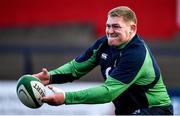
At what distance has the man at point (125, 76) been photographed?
6855 mm

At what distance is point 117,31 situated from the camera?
702 centimetres

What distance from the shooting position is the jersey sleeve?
7.69 metres

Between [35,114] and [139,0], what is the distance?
8.26 metres

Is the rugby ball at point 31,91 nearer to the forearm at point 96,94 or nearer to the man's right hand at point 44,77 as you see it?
the man's right hand at point 44,77

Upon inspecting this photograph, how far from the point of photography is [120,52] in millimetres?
7141

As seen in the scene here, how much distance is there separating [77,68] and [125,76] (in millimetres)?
990

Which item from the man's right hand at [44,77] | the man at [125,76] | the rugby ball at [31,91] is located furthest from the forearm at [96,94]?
the man's right hand at [44,77]

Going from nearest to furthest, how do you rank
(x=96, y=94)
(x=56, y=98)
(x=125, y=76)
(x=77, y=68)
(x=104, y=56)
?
(x=56, y=98), (x=96, y=94), (x=125, y=76), (x=104, y=56), (x=77, y=68)

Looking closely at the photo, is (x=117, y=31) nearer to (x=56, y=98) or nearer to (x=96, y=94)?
(x=96, y=94)

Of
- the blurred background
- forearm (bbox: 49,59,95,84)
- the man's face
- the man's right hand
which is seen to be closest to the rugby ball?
the man's right hand

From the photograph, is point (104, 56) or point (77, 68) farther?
point (77, 68)

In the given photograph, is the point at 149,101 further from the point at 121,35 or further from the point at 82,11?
the point at 82,11

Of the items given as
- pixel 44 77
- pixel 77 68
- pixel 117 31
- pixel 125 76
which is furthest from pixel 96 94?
pixel 77 68

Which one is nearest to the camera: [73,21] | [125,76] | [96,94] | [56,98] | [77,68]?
[56,98]
